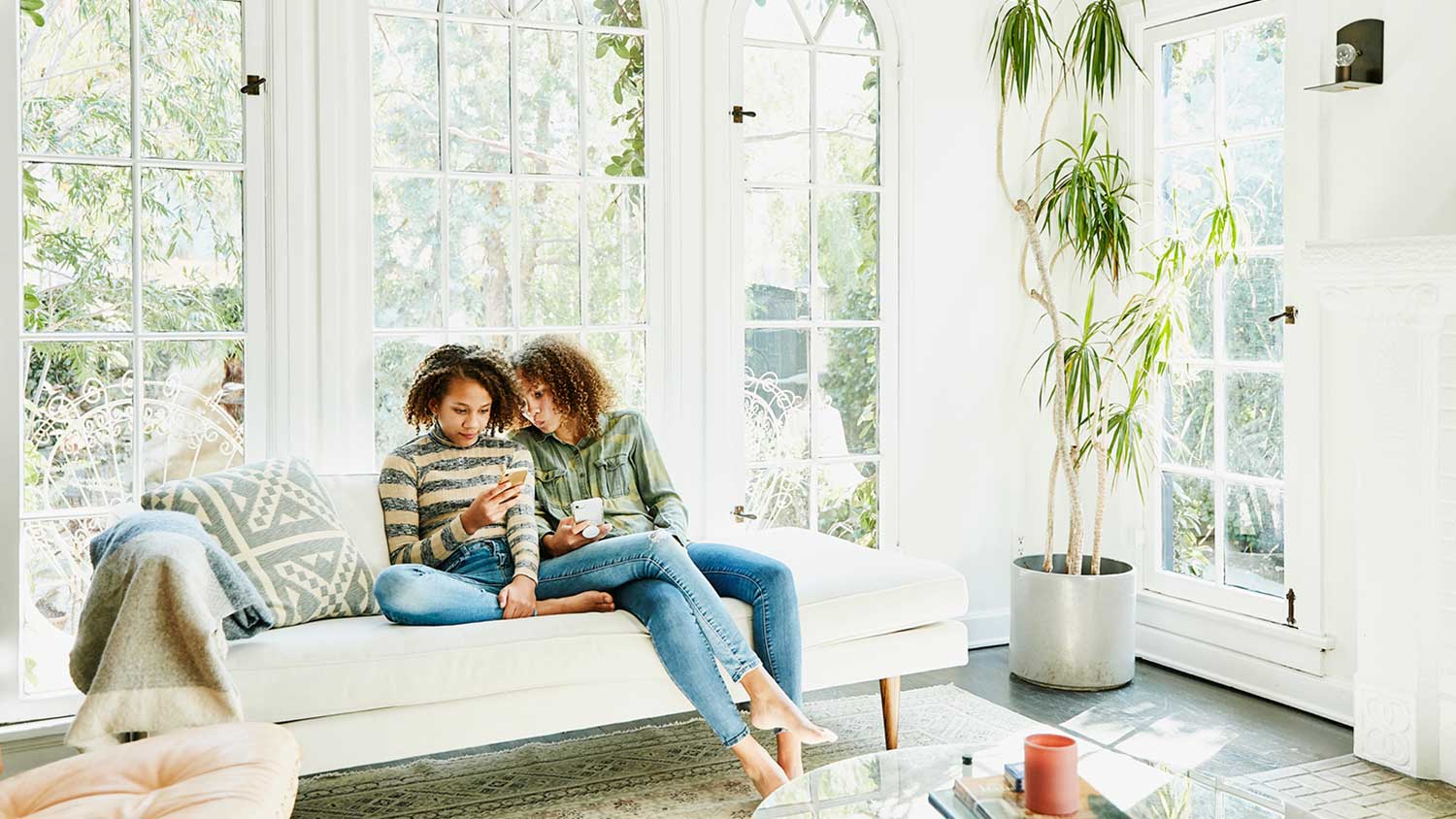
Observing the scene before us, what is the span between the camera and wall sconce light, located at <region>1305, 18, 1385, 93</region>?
3.38m

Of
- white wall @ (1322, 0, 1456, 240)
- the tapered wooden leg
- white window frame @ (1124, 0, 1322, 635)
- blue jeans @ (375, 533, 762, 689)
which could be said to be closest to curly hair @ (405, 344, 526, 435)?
blue jeans @ (375, 533, 762, 689)

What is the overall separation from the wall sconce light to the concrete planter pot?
161 cm

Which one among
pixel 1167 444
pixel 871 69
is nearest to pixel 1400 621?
pixel 1167 444

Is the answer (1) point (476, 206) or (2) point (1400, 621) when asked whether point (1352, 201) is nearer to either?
(2) point (1400, 621)

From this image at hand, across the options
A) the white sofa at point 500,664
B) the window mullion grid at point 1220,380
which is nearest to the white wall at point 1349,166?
the window mullion grid at point 1220,380

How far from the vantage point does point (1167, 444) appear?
13.8 ft

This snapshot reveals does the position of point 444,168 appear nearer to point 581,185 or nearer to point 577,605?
point 581,185

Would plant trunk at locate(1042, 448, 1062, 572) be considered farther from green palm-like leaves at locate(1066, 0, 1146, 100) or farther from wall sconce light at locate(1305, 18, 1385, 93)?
wall sconce light at locate(1305, 18, 1385, 93)

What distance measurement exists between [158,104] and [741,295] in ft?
5.86

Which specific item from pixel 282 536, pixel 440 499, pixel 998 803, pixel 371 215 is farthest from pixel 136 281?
pixel 998 803

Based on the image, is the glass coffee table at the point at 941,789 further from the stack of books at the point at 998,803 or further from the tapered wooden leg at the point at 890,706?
the tapered wooden leg at the point at 890,706

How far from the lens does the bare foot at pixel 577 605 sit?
9.88 ft

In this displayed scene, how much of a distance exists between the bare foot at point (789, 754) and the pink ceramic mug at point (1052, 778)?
99 centimetres

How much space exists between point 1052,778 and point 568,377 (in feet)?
6.25
